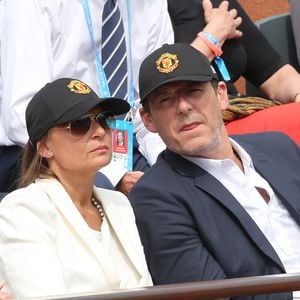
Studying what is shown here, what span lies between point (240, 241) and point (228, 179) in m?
0.22

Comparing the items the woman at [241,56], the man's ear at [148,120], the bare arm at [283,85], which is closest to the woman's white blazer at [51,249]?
the man's ear at [148,120]

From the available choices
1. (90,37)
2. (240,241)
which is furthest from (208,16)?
(240,241)

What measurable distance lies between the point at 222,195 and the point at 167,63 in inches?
15.8

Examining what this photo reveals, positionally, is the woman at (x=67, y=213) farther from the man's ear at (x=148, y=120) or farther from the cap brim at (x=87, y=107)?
the man's ear at (x=148, y=120)

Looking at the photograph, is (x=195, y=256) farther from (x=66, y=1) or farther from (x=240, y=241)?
(x=66, y=1)

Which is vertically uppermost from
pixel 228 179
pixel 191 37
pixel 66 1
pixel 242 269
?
pixel 66 1

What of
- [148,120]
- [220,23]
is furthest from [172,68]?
[220,23]

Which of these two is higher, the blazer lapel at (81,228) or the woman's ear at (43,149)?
the woman's ear at (43,149)

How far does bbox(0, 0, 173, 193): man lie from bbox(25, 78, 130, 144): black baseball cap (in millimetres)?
531

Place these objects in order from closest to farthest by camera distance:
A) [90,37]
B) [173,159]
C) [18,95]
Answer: [173,159], [18,95], [90,37]

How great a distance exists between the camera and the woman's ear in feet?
7.86

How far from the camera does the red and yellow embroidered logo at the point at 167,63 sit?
251cm

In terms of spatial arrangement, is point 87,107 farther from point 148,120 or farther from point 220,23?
point 220,23

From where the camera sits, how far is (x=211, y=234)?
240 cm
